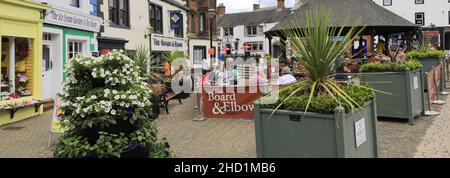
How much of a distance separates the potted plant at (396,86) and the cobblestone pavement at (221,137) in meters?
0.25

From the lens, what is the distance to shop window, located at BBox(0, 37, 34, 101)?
388 inches

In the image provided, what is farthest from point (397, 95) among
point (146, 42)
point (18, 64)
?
point (146, 42)

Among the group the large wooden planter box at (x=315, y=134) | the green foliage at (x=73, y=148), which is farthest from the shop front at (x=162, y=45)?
the large wooden planter box at (x=315, y=134)

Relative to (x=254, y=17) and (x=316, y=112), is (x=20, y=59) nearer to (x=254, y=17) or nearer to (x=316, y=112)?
(x=316, y=112)

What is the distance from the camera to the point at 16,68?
Answer: 10.4m

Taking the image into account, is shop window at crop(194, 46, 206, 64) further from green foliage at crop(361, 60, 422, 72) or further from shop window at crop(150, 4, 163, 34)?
green foliage at crop(361, 60, 422, 72)

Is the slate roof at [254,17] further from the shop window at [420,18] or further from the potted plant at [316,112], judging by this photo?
the potted plant at [316,112]

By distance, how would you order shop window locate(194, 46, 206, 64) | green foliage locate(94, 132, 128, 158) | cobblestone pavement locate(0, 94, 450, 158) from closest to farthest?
1. green foliage locate(94, 132, 128, 158)
2. cobblestone pavement locate(0, 94, 450, 158)
3. shop window locate(194, 46, 206, 64)

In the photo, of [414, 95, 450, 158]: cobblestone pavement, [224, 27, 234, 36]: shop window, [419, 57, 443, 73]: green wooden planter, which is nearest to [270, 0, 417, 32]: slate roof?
[419, 57, 443, 73]: green wooden planter

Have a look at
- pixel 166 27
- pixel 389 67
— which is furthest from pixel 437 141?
pixel 166 27

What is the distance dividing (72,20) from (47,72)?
1.82m

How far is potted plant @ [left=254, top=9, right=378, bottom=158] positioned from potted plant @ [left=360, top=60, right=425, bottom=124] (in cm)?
354

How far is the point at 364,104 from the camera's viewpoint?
15.9 ft
